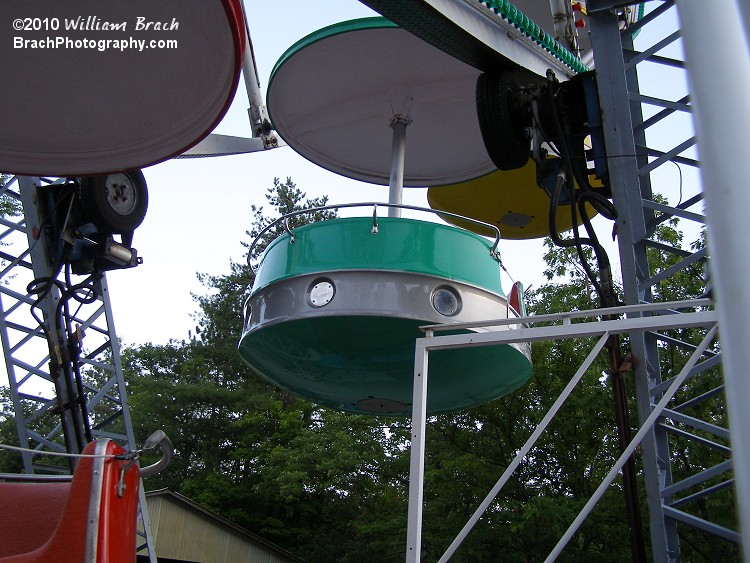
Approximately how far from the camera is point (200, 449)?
1098 inches

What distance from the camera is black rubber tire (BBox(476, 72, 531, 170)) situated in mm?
6121

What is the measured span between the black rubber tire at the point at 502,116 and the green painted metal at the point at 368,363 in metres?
1.45

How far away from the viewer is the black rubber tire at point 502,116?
612 centimetres

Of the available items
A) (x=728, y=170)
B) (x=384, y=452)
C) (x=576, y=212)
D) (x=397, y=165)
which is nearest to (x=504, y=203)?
(x=397, y=165)

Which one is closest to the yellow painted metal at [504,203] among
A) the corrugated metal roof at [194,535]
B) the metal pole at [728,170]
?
the metal pole at [728,170]

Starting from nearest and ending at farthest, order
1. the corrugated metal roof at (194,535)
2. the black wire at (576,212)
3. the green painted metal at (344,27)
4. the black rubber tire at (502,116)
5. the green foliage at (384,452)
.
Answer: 1. the black wire at (576,212)
2. the black rubber tire at (502,116)
3. the green painted metal at (344,27)
4. the green foliage at (384,452)
5. the corrugated metal roof at (194,535)

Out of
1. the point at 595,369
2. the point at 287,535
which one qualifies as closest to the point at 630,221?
the point at 595,369

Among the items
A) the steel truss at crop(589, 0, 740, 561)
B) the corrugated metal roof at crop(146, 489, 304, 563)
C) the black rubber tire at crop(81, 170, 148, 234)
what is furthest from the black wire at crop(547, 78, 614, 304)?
the corrugated metal roof at crop(146, 489, 304, 563)

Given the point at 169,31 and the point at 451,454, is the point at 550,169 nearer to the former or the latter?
the point at 169,31

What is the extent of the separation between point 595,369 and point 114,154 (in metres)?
13.2

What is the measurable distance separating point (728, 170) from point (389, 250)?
205 inches

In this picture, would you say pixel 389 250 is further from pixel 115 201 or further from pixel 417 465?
pixel 115 201

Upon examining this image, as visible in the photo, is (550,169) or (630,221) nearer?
(630,221)

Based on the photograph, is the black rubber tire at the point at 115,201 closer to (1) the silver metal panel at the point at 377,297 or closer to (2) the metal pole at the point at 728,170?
(1) the silver metal panel at the point at 377,297
